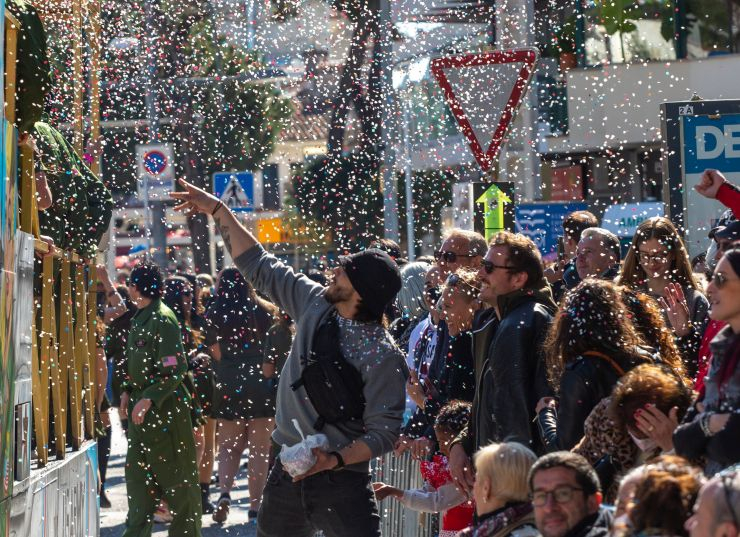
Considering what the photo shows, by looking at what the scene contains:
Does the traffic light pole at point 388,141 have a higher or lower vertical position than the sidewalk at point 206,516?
higher

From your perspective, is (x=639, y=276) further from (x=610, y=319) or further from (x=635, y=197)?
(x=635, y=197)

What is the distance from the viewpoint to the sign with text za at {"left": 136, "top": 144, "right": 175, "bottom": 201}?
21.6 meters

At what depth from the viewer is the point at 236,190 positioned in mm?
21031

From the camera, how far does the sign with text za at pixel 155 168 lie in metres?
21.6

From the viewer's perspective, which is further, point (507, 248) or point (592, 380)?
point (507, 248)

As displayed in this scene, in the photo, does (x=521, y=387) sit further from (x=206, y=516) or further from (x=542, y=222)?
(x=542, y=222)

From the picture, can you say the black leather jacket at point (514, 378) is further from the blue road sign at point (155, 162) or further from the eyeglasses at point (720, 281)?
the blue road sign at point (155, 162)

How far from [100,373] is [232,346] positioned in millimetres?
1274

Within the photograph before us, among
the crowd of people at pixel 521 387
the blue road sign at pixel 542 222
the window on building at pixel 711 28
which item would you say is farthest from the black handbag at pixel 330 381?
the window on building at pixel 711 28

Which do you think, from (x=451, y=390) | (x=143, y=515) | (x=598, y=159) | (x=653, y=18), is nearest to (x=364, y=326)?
(x=451, y=390)

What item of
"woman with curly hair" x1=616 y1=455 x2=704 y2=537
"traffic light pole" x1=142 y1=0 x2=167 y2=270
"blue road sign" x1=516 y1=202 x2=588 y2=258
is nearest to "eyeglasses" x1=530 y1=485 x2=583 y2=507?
"woman with curly hair" x1=616 y1=455 x2=704 y2=537

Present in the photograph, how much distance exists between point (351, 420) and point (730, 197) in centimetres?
177

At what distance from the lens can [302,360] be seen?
5.50 metres

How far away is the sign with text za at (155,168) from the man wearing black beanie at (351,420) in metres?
16.1
